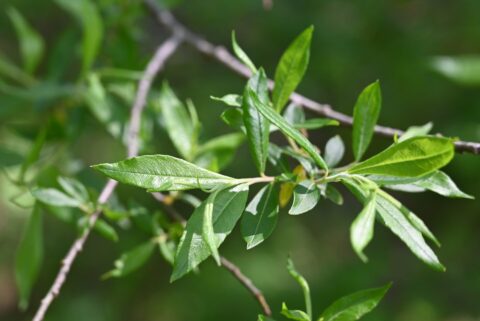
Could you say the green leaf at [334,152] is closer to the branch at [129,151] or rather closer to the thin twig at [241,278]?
the thin twig at [241,278]

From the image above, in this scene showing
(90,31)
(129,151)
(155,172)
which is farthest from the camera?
(90,31)

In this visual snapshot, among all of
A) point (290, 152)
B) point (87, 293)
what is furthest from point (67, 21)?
point (290, 152)

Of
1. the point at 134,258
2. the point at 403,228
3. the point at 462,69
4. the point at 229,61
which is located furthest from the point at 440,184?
the point at 462,69

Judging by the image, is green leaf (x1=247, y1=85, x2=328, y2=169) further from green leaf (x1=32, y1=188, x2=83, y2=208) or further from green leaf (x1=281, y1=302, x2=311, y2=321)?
green leaf (x1=32, y1=188, x2=83, y2=208)

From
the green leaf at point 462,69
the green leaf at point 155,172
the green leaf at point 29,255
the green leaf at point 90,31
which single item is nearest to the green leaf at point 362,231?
the green leaf at point 155,172

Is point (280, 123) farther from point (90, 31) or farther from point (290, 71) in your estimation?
point (90, 31)
